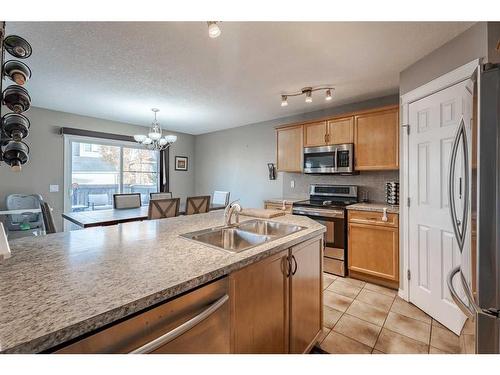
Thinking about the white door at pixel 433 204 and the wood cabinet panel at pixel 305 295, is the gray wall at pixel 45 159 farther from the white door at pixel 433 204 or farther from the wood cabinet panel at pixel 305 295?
the white door at pixel 433 204

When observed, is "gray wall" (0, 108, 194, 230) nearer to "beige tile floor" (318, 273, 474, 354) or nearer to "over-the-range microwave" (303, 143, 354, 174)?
"over-the-range microwave" (303, 143, 354, 174)

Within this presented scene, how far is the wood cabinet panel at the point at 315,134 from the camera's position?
11.2 ft

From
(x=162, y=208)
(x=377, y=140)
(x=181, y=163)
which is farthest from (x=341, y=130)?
(x=181, y=163)

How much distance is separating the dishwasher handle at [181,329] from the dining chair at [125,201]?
3.15 metres

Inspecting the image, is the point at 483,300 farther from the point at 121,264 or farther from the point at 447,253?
the point at 121,264

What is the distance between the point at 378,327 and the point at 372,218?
1.19 m

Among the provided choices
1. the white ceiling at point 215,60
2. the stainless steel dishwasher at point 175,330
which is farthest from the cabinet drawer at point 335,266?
the stainless steel dishwasher at point 175,330

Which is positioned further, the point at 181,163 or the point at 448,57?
the point at 181,163

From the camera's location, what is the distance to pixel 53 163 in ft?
12.7

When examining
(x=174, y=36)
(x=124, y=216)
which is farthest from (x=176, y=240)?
(x=124, y=216)

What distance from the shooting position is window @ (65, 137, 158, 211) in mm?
4184

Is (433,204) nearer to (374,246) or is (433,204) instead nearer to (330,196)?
(374,246)

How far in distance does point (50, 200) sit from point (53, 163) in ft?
2.01

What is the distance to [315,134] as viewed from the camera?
350 centimetres
